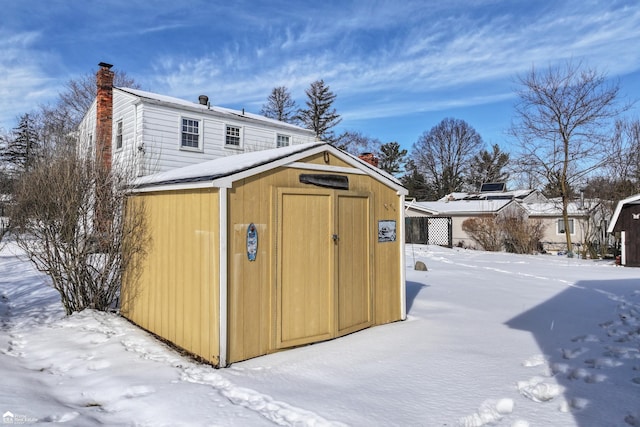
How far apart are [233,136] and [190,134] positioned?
1.75m

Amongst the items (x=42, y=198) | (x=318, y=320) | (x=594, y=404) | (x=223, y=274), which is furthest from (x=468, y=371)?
(x=42, y=198)

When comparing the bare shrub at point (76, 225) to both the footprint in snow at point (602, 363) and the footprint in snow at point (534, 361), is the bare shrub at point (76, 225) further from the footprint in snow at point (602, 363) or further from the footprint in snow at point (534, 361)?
the footprint in snow at point (602, 363)

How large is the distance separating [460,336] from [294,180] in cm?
293

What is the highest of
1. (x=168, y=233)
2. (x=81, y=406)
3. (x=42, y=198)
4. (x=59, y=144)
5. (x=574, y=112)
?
(x=574, y=112)

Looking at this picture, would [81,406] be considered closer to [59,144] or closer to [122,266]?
[122,266]

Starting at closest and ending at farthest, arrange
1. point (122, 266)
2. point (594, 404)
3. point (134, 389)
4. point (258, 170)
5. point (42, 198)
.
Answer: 1. point (594, 404)
2. point (134, 389)
3. point (258, 170)
4. point (42, 198)
5. point (122, 266)

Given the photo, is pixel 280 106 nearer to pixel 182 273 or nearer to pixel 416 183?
pixel 416 183

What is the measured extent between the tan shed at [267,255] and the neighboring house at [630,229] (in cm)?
1264

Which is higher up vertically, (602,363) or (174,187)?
(174,187)

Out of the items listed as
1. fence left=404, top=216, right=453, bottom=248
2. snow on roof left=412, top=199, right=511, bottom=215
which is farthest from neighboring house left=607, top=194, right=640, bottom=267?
fence left=404, top=216, right=453, bottom=248

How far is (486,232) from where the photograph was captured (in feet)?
70.9

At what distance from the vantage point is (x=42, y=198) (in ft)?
19.0

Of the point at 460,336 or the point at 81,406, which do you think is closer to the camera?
the point at 81,406

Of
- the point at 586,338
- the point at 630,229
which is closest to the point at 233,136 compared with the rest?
A: the point at 586,338
